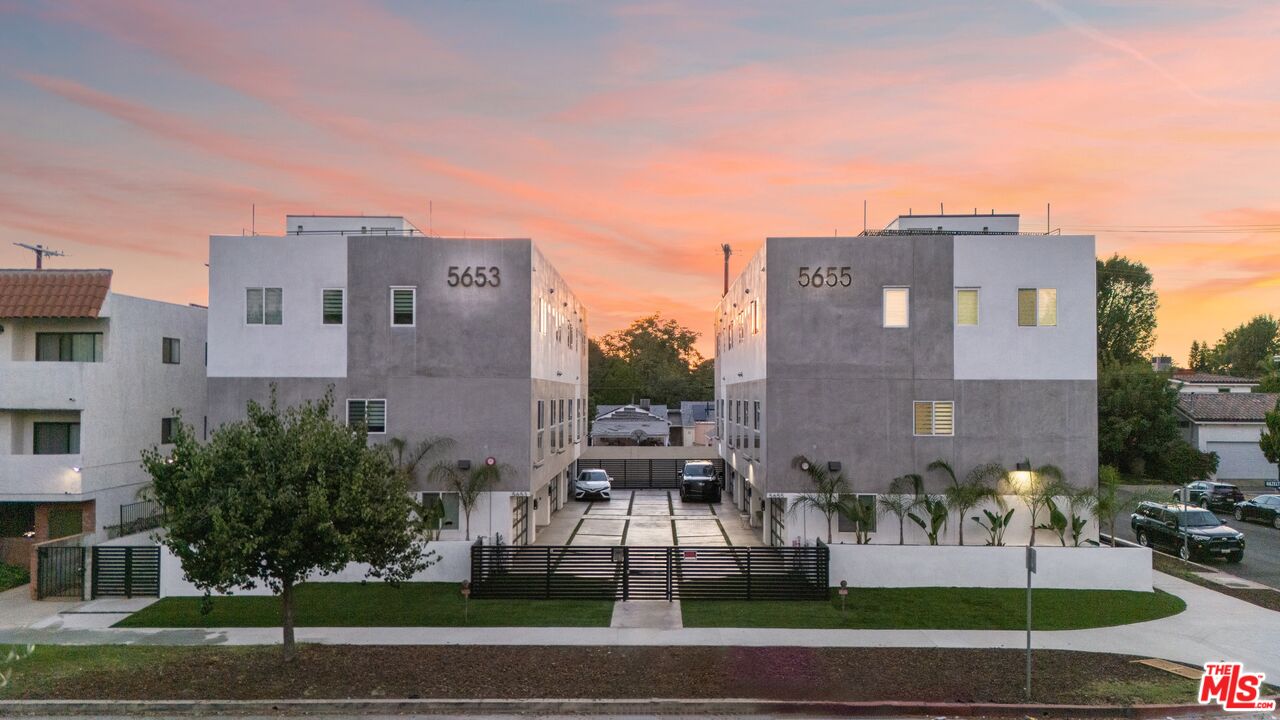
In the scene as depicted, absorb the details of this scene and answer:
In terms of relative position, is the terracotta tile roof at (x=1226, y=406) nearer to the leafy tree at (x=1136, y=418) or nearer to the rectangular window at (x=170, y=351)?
the leafy tree at (x=1136, y=418)

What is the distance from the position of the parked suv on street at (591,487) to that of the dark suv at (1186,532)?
2326 cm

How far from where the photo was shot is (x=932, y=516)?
22.8m

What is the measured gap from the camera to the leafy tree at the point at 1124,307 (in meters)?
74.5

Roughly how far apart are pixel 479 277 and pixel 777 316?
8978 millimetres

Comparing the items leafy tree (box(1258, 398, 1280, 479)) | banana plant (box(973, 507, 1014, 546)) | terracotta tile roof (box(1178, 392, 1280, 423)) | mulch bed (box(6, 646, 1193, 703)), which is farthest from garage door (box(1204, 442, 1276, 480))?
mulch bed (box(6, 646, 1193, 703))

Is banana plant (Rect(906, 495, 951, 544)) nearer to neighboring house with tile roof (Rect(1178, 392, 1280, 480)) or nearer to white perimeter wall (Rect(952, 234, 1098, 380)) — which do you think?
white perimeter wall (Rect(952, 234, 1098, 380))

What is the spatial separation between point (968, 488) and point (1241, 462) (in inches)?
1613

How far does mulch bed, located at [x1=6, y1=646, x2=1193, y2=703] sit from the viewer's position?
13898 mm

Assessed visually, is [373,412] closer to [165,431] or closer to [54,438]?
[165,431]

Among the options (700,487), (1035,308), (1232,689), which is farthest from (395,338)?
(1232,689)

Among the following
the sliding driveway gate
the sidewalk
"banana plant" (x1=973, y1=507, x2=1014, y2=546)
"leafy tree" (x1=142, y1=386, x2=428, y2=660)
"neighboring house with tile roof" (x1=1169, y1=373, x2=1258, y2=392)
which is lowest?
the sidewalk

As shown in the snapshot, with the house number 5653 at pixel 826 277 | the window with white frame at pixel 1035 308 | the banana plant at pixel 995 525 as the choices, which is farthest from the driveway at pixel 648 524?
the window with white frame at pixel 1035 308

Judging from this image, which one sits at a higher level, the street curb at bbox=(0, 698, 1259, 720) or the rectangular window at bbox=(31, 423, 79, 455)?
the rectangular window at bbox=(31, 423, 79, 455)

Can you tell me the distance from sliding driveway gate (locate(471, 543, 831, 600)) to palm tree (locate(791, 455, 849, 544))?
7.56 ft
